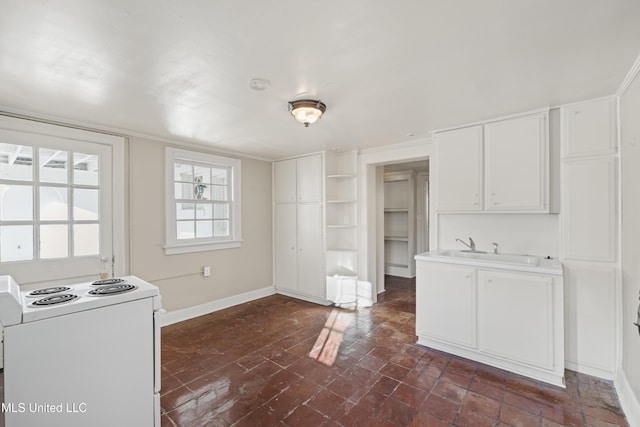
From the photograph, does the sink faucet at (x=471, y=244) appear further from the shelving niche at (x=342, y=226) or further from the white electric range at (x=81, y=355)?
the white electric range at (x=81, y=355)

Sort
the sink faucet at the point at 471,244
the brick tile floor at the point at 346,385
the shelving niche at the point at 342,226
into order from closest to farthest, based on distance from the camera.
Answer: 1. the brick tile floor at the point at 346,385
2. the sink faucet at the point at 471,244
3. the shelving niche at the point at 342,226

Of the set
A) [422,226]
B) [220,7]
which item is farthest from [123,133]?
[422,226]

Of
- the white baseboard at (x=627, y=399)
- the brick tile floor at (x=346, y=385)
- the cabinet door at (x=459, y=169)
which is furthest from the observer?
the cabinet door at (x=459, y=169)

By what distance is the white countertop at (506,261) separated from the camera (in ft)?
8.06

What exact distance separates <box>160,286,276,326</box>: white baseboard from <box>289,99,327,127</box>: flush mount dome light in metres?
2.74

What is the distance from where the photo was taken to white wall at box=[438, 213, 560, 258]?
2.91m

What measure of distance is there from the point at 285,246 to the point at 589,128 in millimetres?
4100

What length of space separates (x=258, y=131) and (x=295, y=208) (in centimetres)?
175

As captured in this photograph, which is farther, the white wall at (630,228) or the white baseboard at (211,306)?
the white baseboard at (211,306)

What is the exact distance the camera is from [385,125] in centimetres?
322

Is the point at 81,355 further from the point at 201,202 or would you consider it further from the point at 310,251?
the point at 310,251

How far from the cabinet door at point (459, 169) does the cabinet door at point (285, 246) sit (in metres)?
2.47

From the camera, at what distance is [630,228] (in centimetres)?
207

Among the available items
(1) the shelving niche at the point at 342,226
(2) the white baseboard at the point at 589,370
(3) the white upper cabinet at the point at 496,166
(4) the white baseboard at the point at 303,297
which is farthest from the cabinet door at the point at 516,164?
(4) the white baseboard at the point at 303,297
